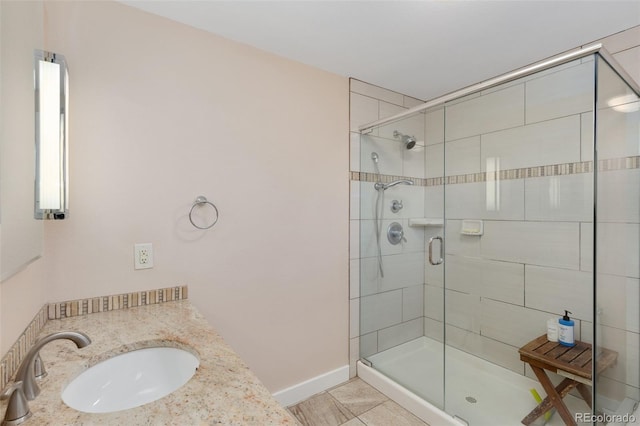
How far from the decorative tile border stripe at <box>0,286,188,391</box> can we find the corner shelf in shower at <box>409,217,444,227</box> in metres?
1.61

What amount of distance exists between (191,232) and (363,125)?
1473mm

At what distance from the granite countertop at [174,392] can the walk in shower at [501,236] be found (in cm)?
147

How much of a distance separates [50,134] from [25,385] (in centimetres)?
83

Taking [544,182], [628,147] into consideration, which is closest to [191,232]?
[544,182]

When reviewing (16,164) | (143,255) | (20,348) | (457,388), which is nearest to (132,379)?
(20,348)

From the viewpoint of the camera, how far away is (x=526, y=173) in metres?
1.79

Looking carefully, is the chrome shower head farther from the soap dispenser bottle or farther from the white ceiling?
the soap dispenser bottle

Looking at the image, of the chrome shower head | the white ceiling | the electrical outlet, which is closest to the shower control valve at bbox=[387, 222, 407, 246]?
the chrome shower head

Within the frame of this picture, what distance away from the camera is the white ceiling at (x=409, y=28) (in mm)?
1514

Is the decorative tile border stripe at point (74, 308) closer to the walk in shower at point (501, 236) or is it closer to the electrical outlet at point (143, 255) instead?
the electrical outlet at point (143, 255)

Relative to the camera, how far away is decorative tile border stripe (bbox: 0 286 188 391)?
89 centimetres

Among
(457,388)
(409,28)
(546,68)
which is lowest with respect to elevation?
(457,388)

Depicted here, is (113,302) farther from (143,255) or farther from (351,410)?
(351,410)

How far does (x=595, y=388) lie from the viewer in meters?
1.36
